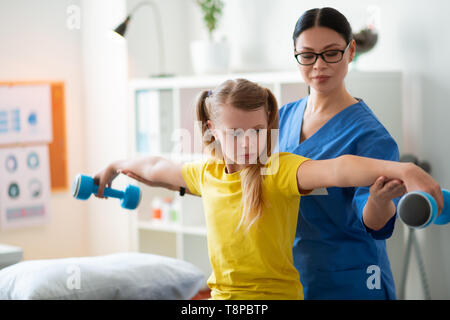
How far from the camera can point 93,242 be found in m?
2.55

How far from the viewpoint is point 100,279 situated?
119 cm

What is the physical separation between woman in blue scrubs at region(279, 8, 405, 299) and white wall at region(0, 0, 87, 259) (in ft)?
5.61

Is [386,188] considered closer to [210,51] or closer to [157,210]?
[210,51]

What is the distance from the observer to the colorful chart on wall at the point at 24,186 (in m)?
2.36

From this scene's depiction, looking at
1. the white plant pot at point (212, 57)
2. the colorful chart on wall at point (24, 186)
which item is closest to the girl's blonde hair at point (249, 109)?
the white plant pot at point (212, 57)

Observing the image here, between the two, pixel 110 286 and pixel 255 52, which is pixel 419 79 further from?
pixel 110 286

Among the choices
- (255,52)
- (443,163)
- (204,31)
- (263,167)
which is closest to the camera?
(263,167)

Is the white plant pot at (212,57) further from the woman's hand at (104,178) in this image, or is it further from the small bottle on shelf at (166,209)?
the woman's hand at (104,178)

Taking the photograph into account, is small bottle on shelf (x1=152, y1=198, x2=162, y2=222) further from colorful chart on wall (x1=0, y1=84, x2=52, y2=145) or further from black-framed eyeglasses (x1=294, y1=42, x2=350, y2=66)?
black-framed eyeglasses (x1=294, y1=42, x2=350, y2=66)

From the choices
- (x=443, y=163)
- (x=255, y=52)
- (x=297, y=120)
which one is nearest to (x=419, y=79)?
(x=443, y=163)

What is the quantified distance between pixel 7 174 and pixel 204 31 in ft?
3.23

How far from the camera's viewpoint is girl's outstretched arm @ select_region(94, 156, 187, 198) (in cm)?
99

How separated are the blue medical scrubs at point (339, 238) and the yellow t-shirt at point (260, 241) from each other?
8 cm

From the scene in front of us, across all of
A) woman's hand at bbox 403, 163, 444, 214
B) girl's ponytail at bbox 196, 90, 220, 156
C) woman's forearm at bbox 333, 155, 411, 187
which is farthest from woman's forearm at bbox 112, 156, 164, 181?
woman's hand at bbox 403, 163, 444, 214
